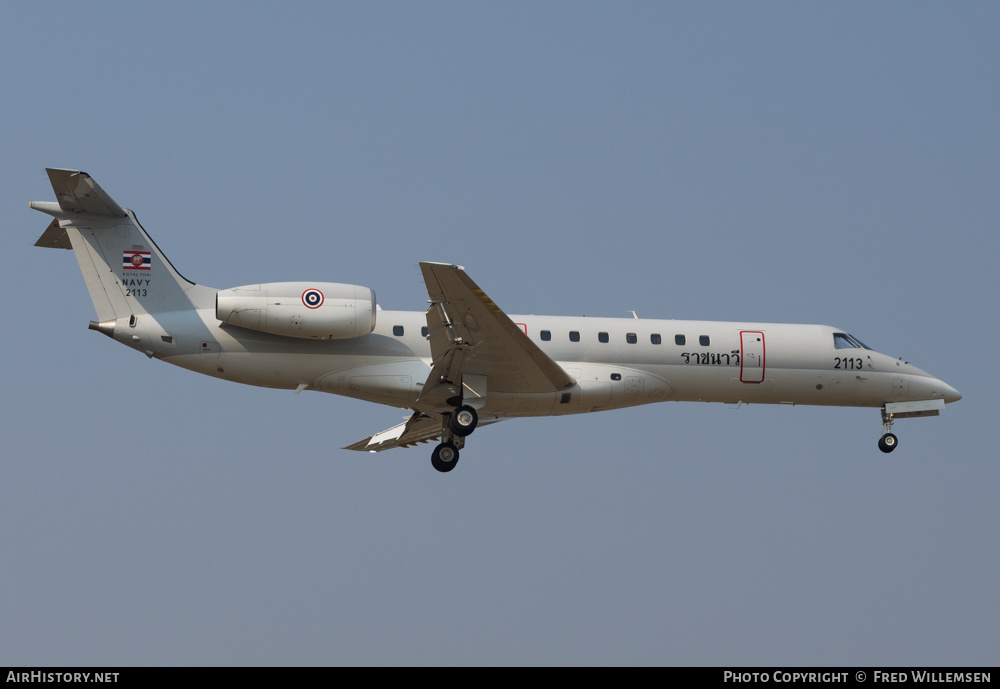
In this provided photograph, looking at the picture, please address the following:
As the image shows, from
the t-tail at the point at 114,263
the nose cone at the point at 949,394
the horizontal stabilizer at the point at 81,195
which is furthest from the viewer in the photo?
the nose cone at the point at 949,394

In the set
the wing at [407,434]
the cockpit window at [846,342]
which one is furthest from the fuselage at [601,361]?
the wing at [407,434]

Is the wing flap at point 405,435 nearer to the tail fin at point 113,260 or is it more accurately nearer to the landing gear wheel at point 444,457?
the landing gear wheel at point 444,457

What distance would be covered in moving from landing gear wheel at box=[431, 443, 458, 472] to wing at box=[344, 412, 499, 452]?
4.04 ft

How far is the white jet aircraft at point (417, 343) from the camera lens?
2105 centimetres

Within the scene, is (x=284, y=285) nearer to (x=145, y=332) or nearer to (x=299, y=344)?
(x=299, y=344)

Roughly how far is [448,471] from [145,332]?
6.29 m

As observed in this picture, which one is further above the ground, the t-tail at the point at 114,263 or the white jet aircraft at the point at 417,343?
the t-tail at the point at 114,263

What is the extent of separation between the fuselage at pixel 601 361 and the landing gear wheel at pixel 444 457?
102cm

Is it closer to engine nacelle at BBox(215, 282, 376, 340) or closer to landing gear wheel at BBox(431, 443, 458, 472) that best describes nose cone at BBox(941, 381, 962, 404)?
landing gear wheel at BBox(431, 443, 458, 472)

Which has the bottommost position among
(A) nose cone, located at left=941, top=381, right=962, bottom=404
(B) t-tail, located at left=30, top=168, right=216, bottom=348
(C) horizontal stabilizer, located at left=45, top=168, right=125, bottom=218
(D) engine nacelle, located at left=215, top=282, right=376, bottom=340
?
(A) nose cone, located at left=941, top=381, right=962, bottom=404

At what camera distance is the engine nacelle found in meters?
20.9

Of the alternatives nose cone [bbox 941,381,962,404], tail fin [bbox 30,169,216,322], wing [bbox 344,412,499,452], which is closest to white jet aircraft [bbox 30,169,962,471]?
tail fin [bbox 30,169,216,322]

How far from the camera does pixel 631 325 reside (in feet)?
77.2
